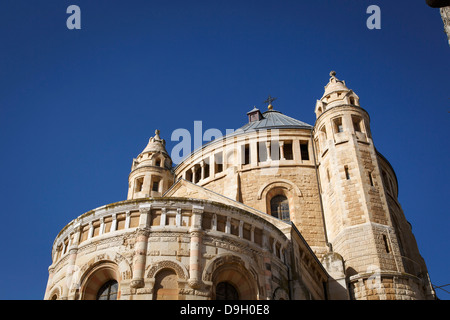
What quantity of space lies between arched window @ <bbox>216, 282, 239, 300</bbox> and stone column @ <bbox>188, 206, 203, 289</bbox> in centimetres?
127

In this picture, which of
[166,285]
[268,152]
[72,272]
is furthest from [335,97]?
[72,272]

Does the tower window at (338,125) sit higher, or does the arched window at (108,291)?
the tower window at (338,125)

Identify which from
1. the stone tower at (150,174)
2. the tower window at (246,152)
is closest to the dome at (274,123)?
the tower window at (246,152)

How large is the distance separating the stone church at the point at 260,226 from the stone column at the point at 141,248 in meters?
0.04

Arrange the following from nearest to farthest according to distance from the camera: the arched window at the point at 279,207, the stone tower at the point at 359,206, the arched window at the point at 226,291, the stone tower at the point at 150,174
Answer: the arched window at the point at 226,291 < the stone tower at the point at 359,206 < the arched window at the point at 279,207 < the stone tower at the point at 150,174

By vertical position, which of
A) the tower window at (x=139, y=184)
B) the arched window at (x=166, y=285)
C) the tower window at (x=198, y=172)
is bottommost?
the arched window at (x=166, y=285)

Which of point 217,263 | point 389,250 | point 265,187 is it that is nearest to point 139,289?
point 217,263

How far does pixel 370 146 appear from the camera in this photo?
28297mm

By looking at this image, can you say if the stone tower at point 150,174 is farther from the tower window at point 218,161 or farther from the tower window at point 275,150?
the tower window at point 275,150

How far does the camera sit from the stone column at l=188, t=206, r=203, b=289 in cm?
1545

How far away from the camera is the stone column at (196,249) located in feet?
50.7

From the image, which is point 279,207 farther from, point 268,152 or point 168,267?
point 168,267

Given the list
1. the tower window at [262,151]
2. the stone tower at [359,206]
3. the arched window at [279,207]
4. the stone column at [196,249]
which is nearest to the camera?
the stone column at [196,249]
